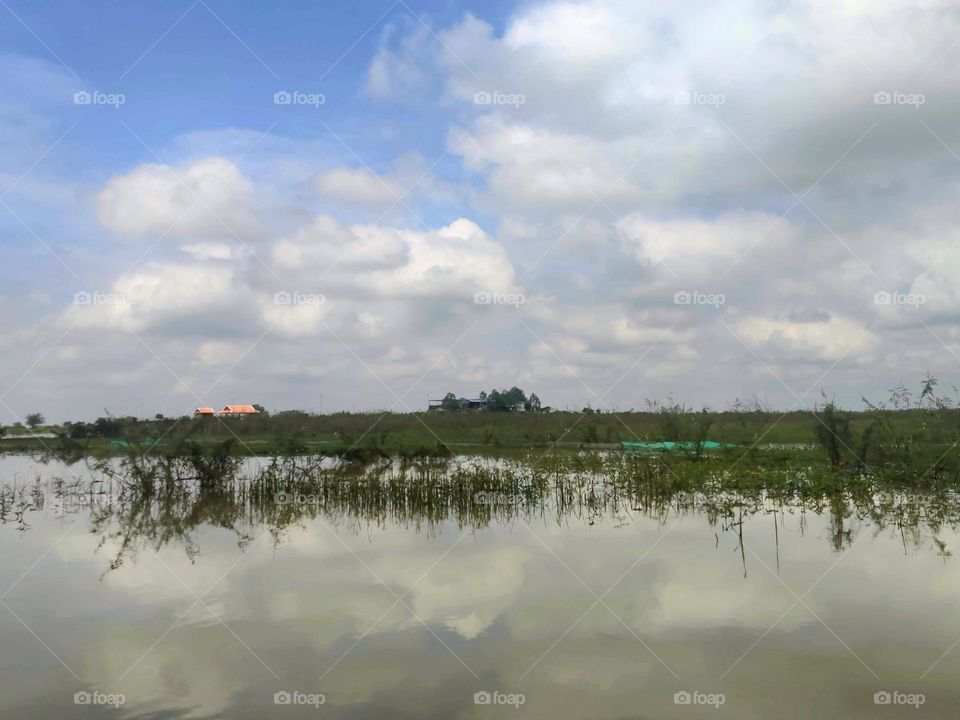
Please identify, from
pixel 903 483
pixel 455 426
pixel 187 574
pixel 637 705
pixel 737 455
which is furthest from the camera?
pixel 455 426

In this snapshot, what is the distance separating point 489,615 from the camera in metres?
8.05

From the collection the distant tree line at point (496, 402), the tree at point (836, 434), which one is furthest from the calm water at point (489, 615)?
the distant tree line at point (496, 402)

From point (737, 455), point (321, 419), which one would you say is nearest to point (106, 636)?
point (737, 455)

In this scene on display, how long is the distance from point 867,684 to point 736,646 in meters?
1.15

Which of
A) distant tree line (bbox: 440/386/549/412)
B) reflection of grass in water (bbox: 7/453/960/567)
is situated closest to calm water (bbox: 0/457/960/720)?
reflection of grass in water (bbox: 7/453/960/567)

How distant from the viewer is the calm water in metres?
6.01

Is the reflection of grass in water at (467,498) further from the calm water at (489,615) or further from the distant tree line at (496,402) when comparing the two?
the distant tree line at (496,402)

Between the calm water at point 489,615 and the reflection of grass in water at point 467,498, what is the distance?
0.57ft

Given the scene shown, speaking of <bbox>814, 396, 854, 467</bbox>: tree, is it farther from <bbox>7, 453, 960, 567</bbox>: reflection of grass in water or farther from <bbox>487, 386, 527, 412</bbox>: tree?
<bbox>487, 386, 527, 412</bbox>: tree

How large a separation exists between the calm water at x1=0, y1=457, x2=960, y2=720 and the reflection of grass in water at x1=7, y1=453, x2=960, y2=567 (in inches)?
6.9

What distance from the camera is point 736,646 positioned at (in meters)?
7.01

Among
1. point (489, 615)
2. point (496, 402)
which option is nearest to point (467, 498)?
point (489, 615)

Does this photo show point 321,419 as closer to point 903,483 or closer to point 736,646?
point 903,483

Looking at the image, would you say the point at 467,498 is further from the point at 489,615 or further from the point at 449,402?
the point at 449,402
